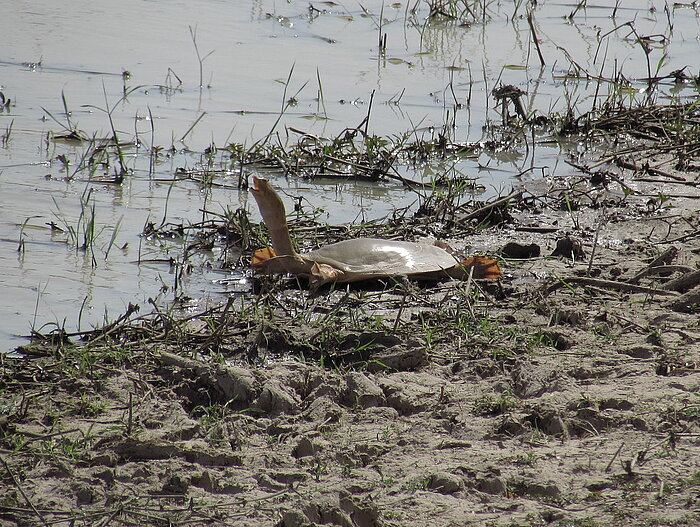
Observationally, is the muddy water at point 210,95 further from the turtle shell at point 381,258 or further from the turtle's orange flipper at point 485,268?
the turtle's orange flipper at point 485,268

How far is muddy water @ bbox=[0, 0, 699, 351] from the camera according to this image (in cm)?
448

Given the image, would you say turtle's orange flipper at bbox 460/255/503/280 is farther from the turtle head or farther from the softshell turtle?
the turtle head

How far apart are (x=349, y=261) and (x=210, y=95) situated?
3.86 meters

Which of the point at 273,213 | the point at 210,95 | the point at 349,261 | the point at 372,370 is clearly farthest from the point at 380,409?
the point at 210,95

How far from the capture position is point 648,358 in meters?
3.20

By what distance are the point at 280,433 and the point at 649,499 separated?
1.14 metres

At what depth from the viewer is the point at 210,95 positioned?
7676 millimetres

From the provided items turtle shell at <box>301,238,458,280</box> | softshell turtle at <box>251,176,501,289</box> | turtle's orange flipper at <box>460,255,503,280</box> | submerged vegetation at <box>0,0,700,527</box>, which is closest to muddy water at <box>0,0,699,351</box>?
submerged vegetation at <box>0,0,700,527</box>

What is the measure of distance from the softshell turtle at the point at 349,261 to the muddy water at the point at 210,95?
283mm

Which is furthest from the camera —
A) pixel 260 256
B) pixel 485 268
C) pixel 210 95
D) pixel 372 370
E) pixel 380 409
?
pixel 210 95

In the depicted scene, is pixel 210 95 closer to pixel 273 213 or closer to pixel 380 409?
pixel 273 213

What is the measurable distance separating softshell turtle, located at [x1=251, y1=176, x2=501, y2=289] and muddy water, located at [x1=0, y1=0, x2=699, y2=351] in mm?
283

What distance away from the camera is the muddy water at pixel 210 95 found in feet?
14.7

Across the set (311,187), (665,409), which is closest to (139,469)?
(665,409)
